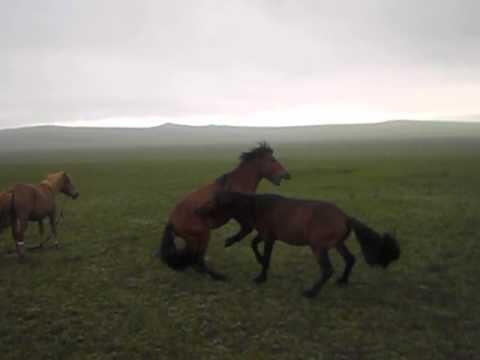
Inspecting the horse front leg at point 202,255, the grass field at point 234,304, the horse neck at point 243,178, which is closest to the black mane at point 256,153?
the horse neck at point 243,178

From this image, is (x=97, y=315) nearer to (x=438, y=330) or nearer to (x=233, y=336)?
(x=233, y=336)

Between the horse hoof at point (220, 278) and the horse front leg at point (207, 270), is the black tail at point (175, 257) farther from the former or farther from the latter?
the horse hoof at point (220, 278)

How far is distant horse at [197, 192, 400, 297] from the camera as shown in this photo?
19.2 ft

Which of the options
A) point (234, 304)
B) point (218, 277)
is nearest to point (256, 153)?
point (218, 277)

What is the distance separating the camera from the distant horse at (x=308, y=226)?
231 inches

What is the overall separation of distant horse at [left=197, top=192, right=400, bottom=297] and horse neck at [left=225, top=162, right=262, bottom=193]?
0.63 m

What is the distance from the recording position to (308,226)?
5.95 metres

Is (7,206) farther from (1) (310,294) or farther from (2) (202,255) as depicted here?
(1) (310,294)

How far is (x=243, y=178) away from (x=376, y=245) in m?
2.52

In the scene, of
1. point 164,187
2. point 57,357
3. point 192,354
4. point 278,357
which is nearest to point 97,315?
point 57,357

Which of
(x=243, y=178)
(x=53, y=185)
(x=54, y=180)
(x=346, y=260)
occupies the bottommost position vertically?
(x=346, y=260)

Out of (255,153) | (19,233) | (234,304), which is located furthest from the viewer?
(19,233)

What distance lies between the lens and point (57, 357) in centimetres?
448

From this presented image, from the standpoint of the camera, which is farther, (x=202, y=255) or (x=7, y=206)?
(x=7, y=206)
